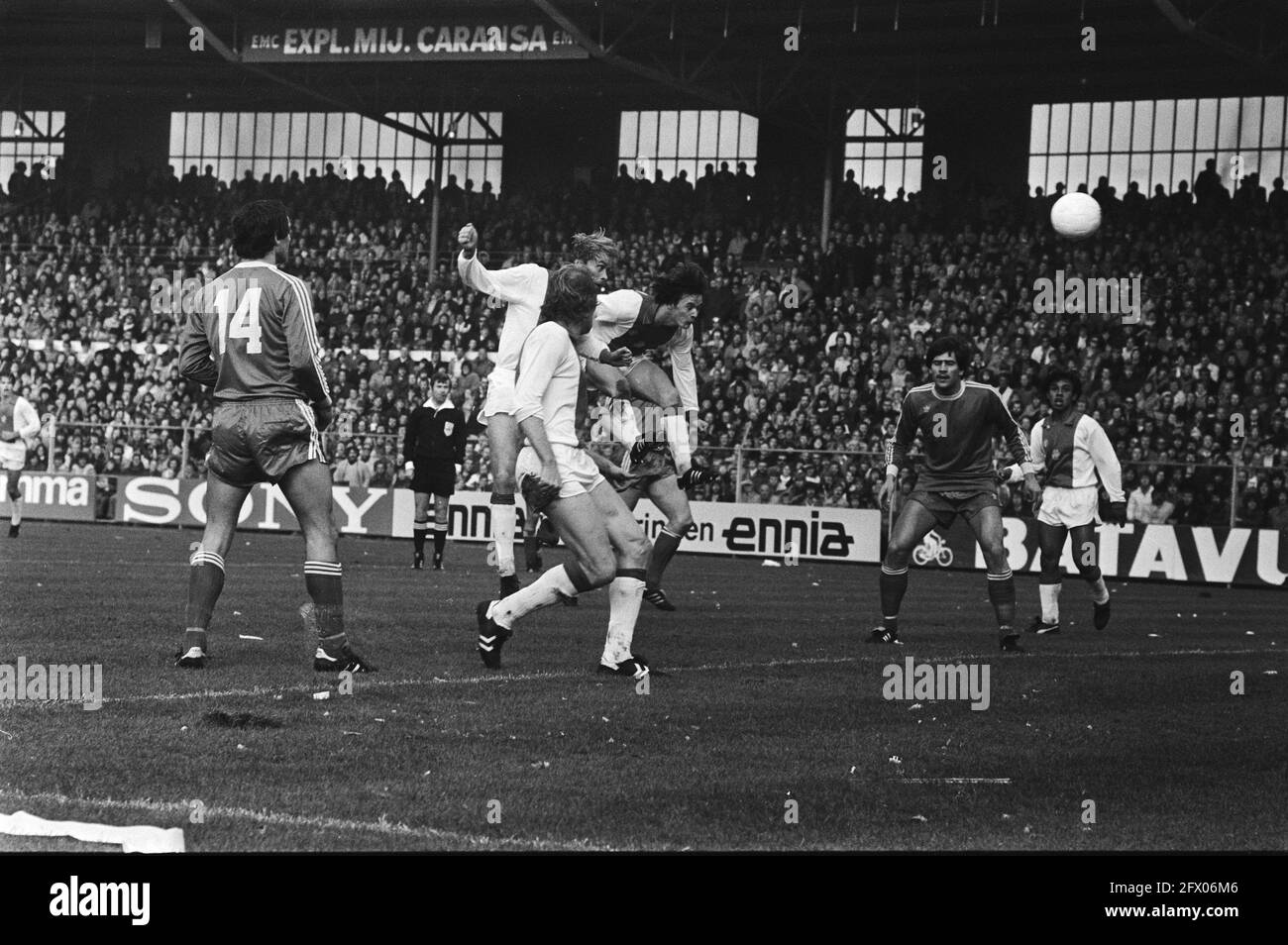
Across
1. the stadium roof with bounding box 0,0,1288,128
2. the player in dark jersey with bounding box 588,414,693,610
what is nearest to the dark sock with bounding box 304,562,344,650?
the player in dark jersey with bounding box 588,414,693,610

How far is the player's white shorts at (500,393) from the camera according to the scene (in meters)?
11.2

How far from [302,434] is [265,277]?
0.78 m

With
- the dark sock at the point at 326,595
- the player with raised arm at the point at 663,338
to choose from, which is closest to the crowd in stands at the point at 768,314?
the player with raised arm at the point at 663,338

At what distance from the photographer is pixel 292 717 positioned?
687cm

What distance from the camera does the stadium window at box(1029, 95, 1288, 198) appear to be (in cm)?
3322

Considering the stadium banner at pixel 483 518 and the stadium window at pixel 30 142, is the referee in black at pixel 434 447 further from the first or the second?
the stadium window at pixel 30 142

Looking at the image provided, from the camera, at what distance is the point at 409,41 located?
3238 cm

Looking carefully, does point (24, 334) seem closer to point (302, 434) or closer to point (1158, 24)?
point (1158, 24)

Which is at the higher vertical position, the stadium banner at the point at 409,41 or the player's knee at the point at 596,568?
the stadium banner at the point at 409,41

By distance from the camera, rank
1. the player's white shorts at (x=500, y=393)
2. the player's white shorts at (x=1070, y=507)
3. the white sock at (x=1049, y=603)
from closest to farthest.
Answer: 1. the player's white shorts at (x=500, y=393)
2. the white sock at (x=1049, y=603)
3. the player's white shorts at (x=1070, y=507)

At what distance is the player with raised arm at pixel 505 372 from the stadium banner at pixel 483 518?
453 inches

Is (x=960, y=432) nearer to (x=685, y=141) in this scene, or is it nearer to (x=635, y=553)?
(x=635, y=553)

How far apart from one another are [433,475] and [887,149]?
20243 millimetres

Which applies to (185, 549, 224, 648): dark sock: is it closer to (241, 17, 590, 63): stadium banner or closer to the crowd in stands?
the crowd in stands
